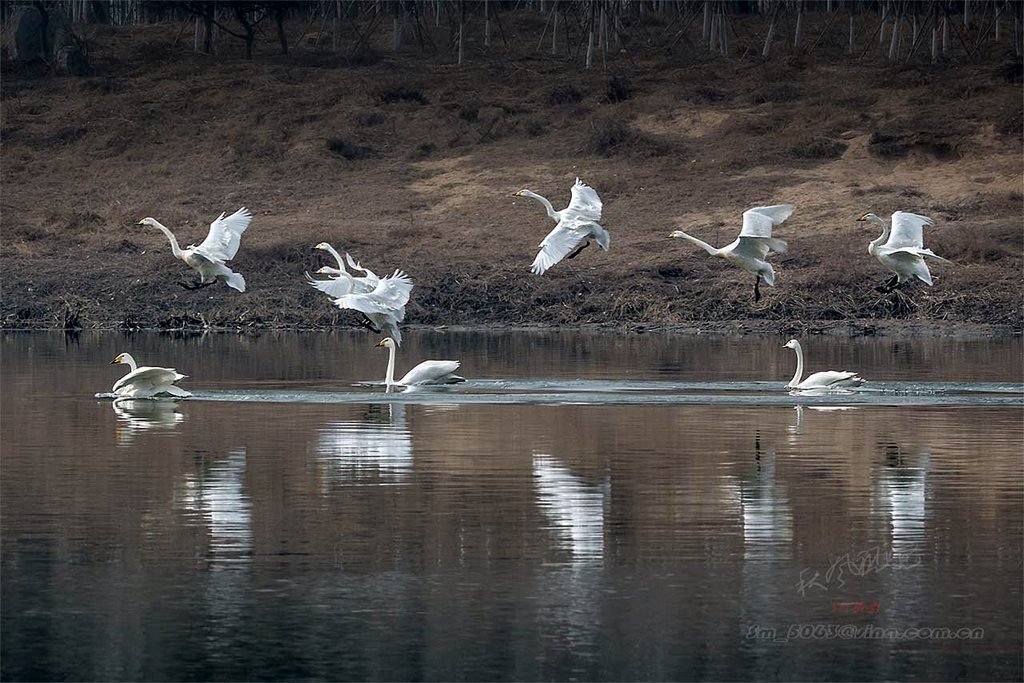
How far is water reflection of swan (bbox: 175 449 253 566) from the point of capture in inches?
479

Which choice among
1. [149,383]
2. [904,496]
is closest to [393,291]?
[149,383]

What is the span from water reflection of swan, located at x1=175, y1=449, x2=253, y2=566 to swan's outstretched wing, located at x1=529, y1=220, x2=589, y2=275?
5.64m

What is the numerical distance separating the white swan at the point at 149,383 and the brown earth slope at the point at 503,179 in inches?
597

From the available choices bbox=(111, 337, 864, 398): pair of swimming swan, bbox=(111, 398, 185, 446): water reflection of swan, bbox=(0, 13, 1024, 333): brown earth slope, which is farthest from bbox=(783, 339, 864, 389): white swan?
bbox=(0, 13, 1024, 333): brown earth slope

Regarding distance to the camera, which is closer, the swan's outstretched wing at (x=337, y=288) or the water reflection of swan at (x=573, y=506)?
the water reflection of swan at (x=573, y=506)

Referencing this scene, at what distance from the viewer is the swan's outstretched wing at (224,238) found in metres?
24.2

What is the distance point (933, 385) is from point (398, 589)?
1266cm

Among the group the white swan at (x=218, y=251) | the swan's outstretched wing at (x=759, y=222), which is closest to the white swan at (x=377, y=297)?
the white swan at (x=218, y=251)

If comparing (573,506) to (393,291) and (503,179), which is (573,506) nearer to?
(393,291)

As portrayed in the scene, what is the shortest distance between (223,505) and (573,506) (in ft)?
7.96

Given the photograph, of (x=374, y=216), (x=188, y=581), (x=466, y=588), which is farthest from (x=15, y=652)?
(x=374, y=216)

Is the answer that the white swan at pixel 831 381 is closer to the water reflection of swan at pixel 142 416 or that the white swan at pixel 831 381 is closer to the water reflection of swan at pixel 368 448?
the water reflection of swan at pixel 368 448

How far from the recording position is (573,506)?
543 inches

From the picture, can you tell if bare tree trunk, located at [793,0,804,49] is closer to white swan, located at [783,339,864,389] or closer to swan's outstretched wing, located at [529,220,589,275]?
white swan, located at [783,339,864,389]
